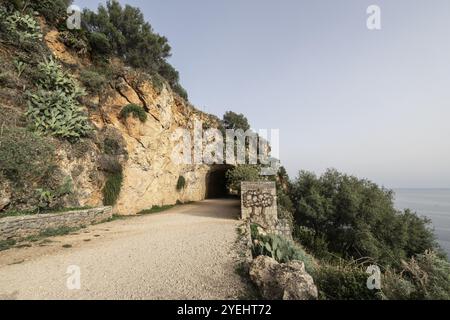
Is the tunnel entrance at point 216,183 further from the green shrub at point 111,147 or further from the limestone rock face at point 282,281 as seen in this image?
the limestone rock face at point 282,281

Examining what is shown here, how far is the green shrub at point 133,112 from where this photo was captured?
13.5m

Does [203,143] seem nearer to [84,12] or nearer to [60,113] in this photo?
[60,113]

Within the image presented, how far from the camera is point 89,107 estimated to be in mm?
12547

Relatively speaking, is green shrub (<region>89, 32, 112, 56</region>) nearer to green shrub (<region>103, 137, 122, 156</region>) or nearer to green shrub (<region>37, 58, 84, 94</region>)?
green shrub (<region>37, 58, 84, 94</region>)

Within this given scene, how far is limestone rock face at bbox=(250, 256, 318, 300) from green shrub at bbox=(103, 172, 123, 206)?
33.8 ft

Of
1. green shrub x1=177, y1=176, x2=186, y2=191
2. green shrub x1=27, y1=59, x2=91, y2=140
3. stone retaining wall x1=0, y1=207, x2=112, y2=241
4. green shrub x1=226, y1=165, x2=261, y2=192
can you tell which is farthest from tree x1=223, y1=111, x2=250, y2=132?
stone retaining wall x1=0, y1=207, x2=112, y2=241

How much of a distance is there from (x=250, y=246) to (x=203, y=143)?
15471 mm

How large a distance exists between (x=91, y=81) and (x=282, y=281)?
14983 millimetres

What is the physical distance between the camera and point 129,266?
4746mm

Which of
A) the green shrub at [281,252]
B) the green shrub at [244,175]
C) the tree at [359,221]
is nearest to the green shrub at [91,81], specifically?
the green shrub at [244,175]

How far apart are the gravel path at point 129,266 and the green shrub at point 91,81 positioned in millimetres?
9563

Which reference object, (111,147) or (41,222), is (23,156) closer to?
(41,222)

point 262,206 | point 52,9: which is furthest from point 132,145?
point 52,9

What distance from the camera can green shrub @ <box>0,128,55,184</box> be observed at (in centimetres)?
741
